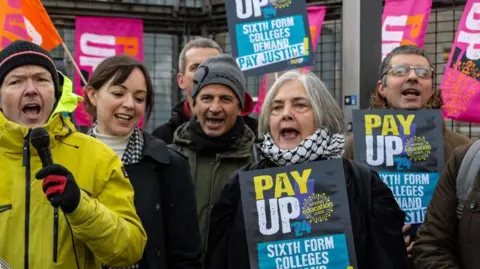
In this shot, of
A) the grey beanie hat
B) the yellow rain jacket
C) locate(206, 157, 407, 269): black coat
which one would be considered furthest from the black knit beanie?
the grey beanie hat

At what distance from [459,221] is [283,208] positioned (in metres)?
0.66

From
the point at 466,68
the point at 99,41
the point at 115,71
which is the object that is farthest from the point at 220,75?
the point at 99,41

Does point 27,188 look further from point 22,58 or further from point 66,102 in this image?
point 22,58

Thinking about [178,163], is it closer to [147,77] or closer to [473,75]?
[147,77]

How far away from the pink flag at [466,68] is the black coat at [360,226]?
386 centimetres

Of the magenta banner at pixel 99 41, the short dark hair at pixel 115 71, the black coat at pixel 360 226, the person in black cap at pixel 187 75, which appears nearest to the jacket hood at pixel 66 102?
the short dark hair at pixel 115 71

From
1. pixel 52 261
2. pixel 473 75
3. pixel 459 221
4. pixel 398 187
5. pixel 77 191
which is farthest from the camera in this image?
pixel 473 75

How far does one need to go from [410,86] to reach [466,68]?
2807mm

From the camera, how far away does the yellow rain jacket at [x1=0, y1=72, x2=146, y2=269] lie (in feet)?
7.13

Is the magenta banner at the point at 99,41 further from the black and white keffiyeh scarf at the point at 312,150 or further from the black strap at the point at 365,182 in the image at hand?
the black strap at the point at 365,182

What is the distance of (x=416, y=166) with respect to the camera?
3242 mm

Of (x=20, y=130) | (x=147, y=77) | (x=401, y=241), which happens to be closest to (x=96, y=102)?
(x=147, y=77)

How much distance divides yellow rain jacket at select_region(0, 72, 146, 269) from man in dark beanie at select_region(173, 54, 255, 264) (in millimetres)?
998

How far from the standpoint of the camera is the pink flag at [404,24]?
6793 millimetres
